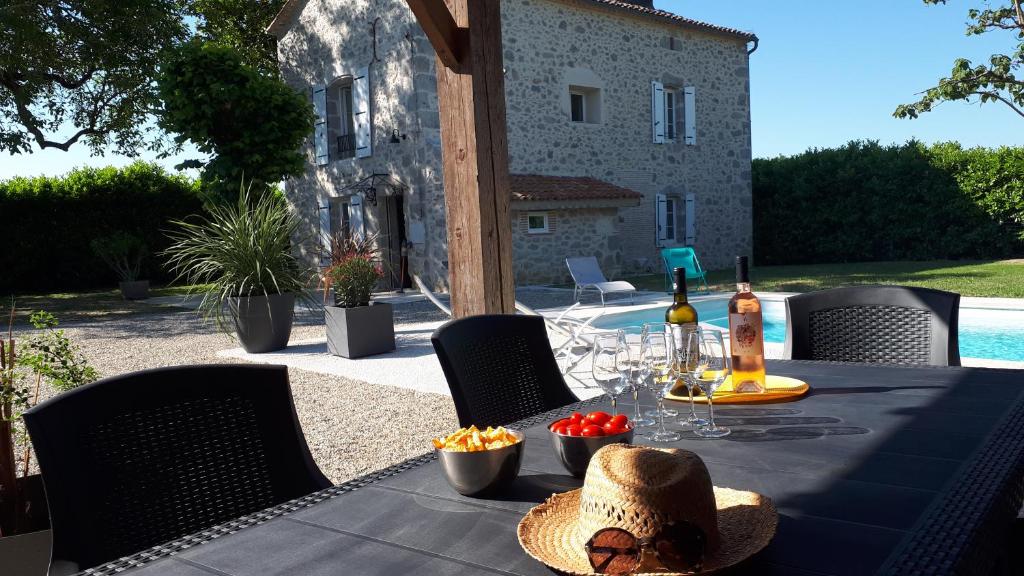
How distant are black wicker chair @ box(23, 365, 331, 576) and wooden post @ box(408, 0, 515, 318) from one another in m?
1.24

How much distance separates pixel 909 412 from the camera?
1596 mm

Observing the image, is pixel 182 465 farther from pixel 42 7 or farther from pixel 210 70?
pixel 42 7

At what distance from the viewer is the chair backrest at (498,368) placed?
1.95 metres

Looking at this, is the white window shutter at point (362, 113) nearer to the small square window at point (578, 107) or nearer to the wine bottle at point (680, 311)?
the small square window at point (578, 107)

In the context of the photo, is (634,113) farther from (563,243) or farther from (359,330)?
(359,330)

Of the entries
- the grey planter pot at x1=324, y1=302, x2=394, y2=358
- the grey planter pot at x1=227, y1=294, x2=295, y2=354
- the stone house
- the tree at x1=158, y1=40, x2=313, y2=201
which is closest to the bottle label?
the grey planter pot at x1=324, y1=302, x2=394, y2=358

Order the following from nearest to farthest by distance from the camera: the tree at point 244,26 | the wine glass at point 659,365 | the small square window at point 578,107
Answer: the wine glass at point 659,365 → the small square window at point 578,107 → the tree at point 244,26

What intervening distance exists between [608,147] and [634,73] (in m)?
1.56

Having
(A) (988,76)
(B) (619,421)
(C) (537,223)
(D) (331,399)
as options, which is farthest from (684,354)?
(A) (988,76)

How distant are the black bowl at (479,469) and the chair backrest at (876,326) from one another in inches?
64.1

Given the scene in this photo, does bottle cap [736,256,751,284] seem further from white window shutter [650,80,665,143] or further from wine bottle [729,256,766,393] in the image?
white window shutter [650,80,665,143]

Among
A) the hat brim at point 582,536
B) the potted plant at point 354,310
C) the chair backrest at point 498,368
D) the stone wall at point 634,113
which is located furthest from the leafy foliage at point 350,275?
the stone wall at point 634,113

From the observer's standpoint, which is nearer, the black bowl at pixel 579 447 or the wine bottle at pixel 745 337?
the black bowl at pixel 579 447

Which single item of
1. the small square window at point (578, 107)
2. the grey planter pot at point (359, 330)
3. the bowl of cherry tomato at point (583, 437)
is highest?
the small square window at point (578, 107)
